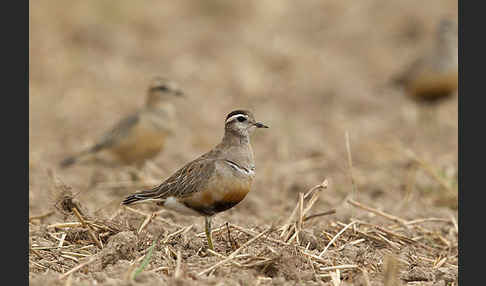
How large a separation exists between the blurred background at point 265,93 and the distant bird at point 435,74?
1.02ft

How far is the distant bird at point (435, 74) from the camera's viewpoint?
12102 mm

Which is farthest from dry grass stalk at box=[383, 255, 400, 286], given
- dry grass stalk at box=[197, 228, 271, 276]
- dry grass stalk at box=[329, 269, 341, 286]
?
dry grass stalk at box=[197, 228, 271, 276]

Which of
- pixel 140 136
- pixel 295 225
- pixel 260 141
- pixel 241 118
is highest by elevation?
pixel 241 118

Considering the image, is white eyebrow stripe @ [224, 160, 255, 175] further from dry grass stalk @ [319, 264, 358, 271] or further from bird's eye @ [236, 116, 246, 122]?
dry grass stalk @ [319, 264, 358, 271]

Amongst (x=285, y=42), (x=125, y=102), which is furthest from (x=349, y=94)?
(x=125, y=102)

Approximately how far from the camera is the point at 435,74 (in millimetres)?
12156

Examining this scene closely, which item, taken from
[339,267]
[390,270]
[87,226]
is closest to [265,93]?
[87,226]

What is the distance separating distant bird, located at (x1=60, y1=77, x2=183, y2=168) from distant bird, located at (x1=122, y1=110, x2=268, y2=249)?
138 inches

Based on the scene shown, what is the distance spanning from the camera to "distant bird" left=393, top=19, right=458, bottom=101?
12.1m

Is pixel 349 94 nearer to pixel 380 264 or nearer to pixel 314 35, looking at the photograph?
pixel 314 35

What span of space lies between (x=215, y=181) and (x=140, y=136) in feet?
13.2

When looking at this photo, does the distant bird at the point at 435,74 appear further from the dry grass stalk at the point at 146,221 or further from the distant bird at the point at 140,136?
the dry grass stalk at the point at 146,221

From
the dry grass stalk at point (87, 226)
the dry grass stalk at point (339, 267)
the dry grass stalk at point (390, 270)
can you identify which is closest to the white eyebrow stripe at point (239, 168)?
the dry grass stalk at point (339, 267)

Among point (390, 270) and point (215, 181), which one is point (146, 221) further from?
point (390, 270)
